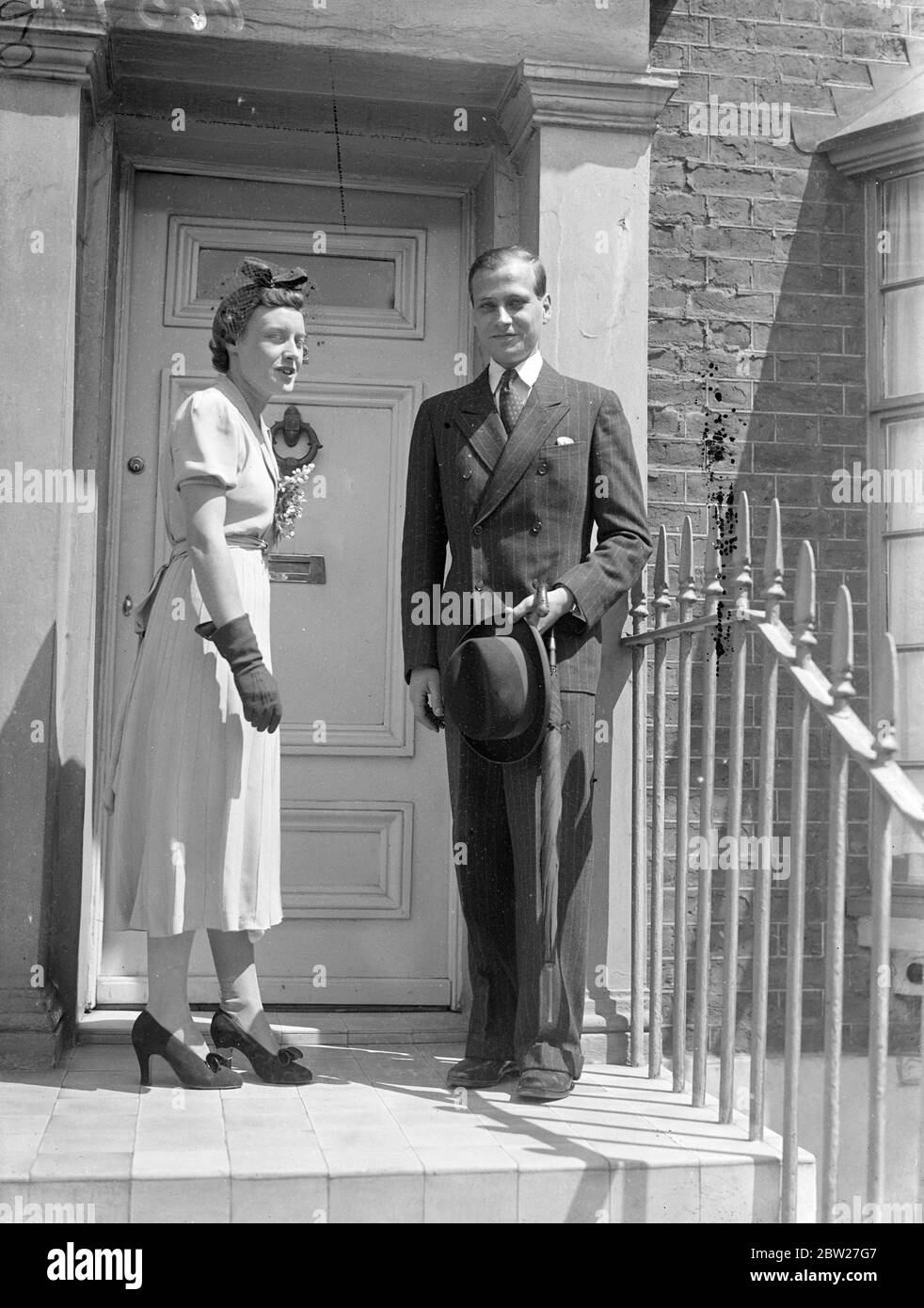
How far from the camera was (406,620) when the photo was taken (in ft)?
13.2

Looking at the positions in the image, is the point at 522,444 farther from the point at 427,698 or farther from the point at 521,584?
the point at 427,698

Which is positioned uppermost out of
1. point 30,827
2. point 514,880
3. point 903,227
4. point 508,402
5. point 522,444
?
point 903,227

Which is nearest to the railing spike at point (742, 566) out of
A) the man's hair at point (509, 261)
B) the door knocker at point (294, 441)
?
the man's hair at point (509, 261)

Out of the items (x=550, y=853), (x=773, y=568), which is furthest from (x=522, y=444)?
(x=550, y=853)

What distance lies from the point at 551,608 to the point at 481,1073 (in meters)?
1.28

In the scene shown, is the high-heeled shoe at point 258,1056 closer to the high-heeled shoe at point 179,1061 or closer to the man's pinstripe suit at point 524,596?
the high-heeled shoe at point 179,1061

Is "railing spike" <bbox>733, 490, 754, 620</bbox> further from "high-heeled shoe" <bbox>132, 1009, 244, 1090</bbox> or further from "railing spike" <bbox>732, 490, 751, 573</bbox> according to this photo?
"high-heeled shoe" <bbox>132, 1009, 244, 1090</bbox>

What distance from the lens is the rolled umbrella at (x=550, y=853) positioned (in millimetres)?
3693

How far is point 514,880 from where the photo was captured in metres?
3.86

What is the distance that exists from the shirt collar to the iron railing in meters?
0.62

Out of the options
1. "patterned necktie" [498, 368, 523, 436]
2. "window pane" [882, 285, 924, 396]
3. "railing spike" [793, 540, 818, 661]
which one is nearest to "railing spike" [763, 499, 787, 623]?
"railing spike" [793, 540, 818, 661]

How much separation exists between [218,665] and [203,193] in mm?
2093

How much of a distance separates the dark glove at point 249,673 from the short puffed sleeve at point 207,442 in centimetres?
39

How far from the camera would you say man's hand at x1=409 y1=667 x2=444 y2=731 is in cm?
401
